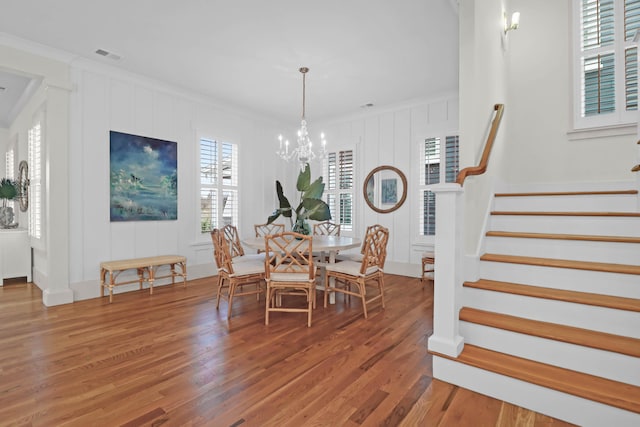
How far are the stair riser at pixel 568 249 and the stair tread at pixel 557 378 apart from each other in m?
0.91

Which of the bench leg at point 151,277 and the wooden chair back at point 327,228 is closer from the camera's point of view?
the bench leg at point 151,277

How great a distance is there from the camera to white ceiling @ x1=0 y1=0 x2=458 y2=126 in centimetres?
280

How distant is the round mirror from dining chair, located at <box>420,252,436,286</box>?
1035 mm

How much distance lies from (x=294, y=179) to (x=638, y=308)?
5736 mm

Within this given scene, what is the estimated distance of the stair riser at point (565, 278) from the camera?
191cm

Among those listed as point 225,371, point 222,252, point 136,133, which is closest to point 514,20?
point 222,252

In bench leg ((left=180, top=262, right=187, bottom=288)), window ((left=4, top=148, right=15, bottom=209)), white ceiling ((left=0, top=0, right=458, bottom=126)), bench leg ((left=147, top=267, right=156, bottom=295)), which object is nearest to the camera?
white ceiling ((left=0, top=0, right=458, bottom=126))

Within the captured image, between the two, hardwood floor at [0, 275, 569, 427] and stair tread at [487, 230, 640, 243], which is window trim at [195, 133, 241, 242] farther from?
stair tread at [487, 230, 640, 243]

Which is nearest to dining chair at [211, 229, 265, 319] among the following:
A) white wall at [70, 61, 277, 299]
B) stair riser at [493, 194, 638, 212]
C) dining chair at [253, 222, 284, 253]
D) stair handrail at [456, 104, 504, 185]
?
dining chair at [253, 222, 284, 253]

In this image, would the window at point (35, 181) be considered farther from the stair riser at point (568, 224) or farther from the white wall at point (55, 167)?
the stair riser at point (568, 224)

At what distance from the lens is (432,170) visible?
16.4 feet

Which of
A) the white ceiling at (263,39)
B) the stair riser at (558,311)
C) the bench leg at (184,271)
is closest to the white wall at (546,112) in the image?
the white ceiling at (263,39)

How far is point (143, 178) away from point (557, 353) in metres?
4.90

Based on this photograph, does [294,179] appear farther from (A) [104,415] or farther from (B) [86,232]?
(A) [104,415]
